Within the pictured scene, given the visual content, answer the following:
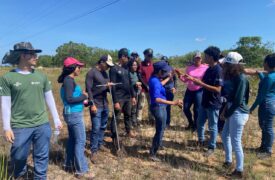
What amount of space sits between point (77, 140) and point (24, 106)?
1029mm

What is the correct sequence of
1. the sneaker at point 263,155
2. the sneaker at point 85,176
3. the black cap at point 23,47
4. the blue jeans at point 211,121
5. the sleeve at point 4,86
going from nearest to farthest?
1. the sleeve at point 4,86
2. the black cap at point 23,47
3. the sneaker at point 85,176
4. the blue jeans at point 211,121
5. the sneaker at point 263,155

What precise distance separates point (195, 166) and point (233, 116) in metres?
1.10

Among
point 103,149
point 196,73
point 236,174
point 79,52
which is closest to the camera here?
point 236,174

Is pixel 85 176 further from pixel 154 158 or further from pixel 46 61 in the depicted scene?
pixel 46 61

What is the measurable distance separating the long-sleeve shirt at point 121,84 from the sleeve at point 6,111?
2258 millimetres

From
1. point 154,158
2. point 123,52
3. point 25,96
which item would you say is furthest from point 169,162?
point 25,96

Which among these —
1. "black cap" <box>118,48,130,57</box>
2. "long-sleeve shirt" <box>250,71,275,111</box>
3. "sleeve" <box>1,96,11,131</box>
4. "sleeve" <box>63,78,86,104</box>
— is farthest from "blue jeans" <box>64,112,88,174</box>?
"long-sleeve shirt" <box>250,71,275,111</box>

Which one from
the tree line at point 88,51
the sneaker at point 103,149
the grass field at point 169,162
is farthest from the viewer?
the tree line at point 88,51

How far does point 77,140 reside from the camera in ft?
13.1

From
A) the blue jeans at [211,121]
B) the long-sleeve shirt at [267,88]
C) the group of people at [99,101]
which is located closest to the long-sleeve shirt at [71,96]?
the group of people at [99,101]

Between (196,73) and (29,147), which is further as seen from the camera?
(196,73)

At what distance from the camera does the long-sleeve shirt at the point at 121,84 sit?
5.35 meters

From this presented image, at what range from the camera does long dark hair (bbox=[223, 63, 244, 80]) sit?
3.86 meters

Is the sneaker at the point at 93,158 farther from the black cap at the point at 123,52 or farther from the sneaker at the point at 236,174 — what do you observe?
the sneaker at the point at 236,174
